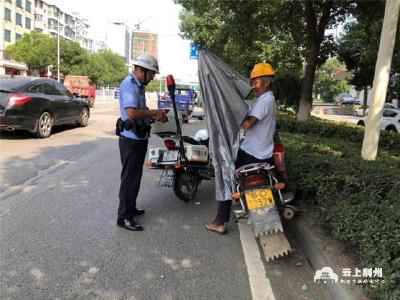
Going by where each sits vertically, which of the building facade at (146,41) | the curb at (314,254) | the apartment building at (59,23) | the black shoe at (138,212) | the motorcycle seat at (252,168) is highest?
the apartment building at (59,23)

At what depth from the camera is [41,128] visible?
36.2ft

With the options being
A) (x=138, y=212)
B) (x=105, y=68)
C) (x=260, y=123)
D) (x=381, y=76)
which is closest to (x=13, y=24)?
(x=105, y=68)

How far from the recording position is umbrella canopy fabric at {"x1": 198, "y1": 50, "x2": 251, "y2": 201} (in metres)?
4.58

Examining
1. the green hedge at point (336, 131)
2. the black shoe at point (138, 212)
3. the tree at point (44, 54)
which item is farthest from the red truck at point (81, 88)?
the tree at point (44, 54)

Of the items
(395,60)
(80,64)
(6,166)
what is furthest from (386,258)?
(80,64)

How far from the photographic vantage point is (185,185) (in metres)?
5.97

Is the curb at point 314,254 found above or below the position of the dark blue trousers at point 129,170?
below

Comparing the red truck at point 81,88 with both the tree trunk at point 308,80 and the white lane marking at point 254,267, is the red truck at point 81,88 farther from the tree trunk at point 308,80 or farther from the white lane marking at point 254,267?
the white lane marking at point 254,267

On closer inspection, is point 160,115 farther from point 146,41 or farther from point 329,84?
point 329,84

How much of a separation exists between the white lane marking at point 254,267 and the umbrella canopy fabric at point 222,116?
21.8 inches

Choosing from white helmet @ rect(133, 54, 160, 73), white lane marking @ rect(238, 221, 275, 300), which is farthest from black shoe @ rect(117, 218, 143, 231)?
white helmet @ rect(133, 54, 160, 73)

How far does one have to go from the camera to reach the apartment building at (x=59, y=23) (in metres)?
82.0

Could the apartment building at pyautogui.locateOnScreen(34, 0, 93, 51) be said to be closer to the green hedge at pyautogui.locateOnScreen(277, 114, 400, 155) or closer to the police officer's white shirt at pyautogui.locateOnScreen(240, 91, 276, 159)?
the green hedge at pyautogui.locateOnScreen(277, 114, 400, 155)

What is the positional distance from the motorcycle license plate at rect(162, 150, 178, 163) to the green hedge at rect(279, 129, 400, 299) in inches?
59.3
